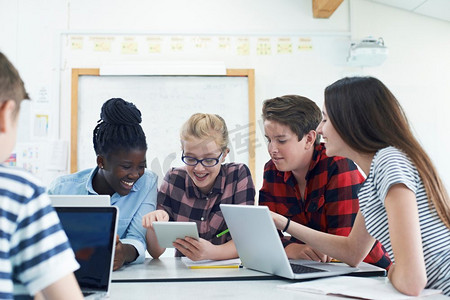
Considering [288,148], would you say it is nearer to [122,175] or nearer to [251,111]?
[122,175]

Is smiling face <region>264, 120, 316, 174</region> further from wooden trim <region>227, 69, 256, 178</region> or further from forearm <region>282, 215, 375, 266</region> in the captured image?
wooden trim <region>227, 69, 256, 178</region>

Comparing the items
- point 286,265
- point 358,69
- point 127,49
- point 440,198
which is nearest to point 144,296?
point 286,265

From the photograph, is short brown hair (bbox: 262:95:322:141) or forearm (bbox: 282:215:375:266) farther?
short brown hair (bbox: 262:95:322:141)

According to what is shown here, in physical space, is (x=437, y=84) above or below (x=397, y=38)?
below

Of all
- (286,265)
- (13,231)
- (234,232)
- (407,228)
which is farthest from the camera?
(234,232)

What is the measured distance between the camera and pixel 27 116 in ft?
11.5

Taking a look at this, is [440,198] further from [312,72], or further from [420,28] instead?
[420,28]

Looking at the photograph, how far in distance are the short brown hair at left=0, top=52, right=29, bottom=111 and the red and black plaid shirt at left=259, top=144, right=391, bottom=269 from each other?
4.51 feet

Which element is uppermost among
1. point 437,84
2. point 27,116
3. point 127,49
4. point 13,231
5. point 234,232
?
point 127,49

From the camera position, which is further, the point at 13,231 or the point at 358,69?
the point at 358,69

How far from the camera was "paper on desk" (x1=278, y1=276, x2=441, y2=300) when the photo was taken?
3.67 ft

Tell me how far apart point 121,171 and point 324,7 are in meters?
2.31

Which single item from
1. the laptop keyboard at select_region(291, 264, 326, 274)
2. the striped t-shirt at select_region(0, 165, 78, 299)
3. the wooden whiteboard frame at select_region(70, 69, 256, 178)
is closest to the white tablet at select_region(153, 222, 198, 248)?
the laptop keyboard at select_region(291, 264, 326, 274)

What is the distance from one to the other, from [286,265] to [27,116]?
2.78 meters
